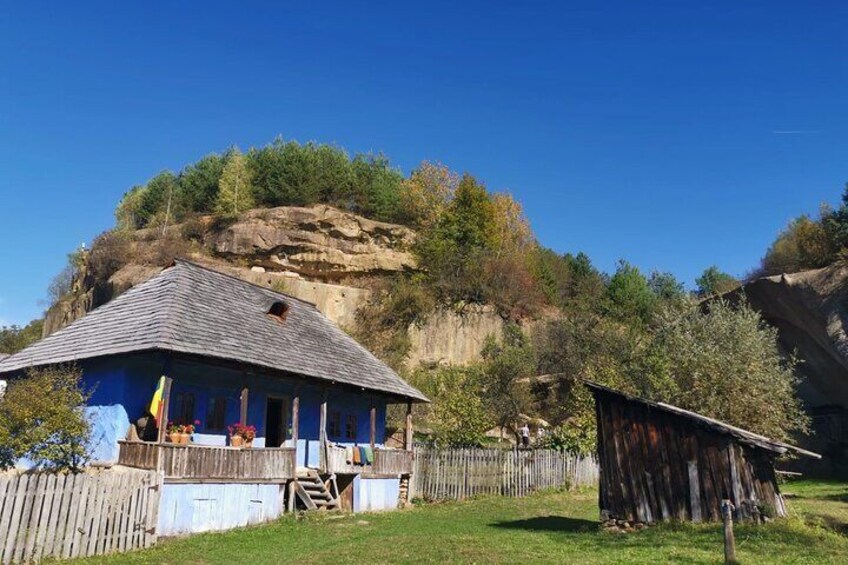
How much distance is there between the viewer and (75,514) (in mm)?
11695

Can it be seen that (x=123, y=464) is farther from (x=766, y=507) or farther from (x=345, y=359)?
(x=766, y=507)

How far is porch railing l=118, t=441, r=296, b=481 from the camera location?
15.5 metres

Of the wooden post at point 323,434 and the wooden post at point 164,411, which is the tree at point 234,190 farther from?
the wooden post at point 164,411

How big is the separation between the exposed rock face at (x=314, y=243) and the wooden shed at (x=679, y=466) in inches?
1464

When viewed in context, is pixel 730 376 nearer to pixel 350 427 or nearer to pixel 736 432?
pixel 736 432

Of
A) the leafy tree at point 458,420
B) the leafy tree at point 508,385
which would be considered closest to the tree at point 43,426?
the leafy tree at point 458,420

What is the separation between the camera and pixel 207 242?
51.3 metres

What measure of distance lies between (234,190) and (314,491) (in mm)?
38746

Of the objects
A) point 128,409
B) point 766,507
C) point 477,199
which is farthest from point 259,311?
point 477,199

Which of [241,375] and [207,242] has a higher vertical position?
[207,242]

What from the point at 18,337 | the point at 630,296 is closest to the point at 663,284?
the point at 630,296

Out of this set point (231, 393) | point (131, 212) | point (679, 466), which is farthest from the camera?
point (131, 212)

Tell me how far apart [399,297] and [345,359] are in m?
25.7

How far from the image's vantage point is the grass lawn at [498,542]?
11.3 meters
